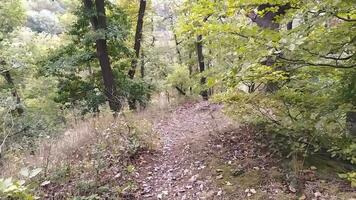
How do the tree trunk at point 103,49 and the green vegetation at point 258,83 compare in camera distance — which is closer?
the green vegetation at point 258,83

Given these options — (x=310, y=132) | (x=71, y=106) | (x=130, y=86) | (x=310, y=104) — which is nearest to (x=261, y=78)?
(x=310, y=104)

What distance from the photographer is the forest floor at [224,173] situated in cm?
415

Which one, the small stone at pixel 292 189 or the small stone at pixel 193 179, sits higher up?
the small stone at pixel 292 189

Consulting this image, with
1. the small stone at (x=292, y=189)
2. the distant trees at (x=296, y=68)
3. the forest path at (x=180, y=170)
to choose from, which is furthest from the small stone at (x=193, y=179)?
the small stone at (x=292, y=189)

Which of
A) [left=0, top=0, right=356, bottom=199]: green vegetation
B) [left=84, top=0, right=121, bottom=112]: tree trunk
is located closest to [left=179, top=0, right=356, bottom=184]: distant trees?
[left=0, top=0, right=356, bottom=199]: green vegetation

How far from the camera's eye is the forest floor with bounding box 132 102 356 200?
13.6 feet

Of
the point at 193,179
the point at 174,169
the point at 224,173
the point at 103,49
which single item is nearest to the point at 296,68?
the point at 224,173

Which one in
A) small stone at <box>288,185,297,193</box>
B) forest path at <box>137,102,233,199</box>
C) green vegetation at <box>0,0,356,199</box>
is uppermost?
green vegetation at <box>0,0,356,199</box>

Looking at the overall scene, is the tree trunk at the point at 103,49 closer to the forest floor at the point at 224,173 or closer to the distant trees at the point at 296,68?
the forest floor at the point at 224,173

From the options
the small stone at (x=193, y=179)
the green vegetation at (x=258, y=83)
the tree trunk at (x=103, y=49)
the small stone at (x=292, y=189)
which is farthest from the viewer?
the tree trunk at (x=103, y=49)

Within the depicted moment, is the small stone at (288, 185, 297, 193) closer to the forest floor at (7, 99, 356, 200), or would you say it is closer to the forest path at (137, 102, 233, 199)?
the forest floor at (7, 99, 356, 200)

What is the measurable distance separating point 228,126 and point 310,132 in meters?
2.70

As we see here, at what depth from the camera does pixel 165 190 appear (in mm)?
4938

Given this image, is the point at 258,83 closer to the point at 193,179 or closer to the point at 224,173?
the point at 224,173
